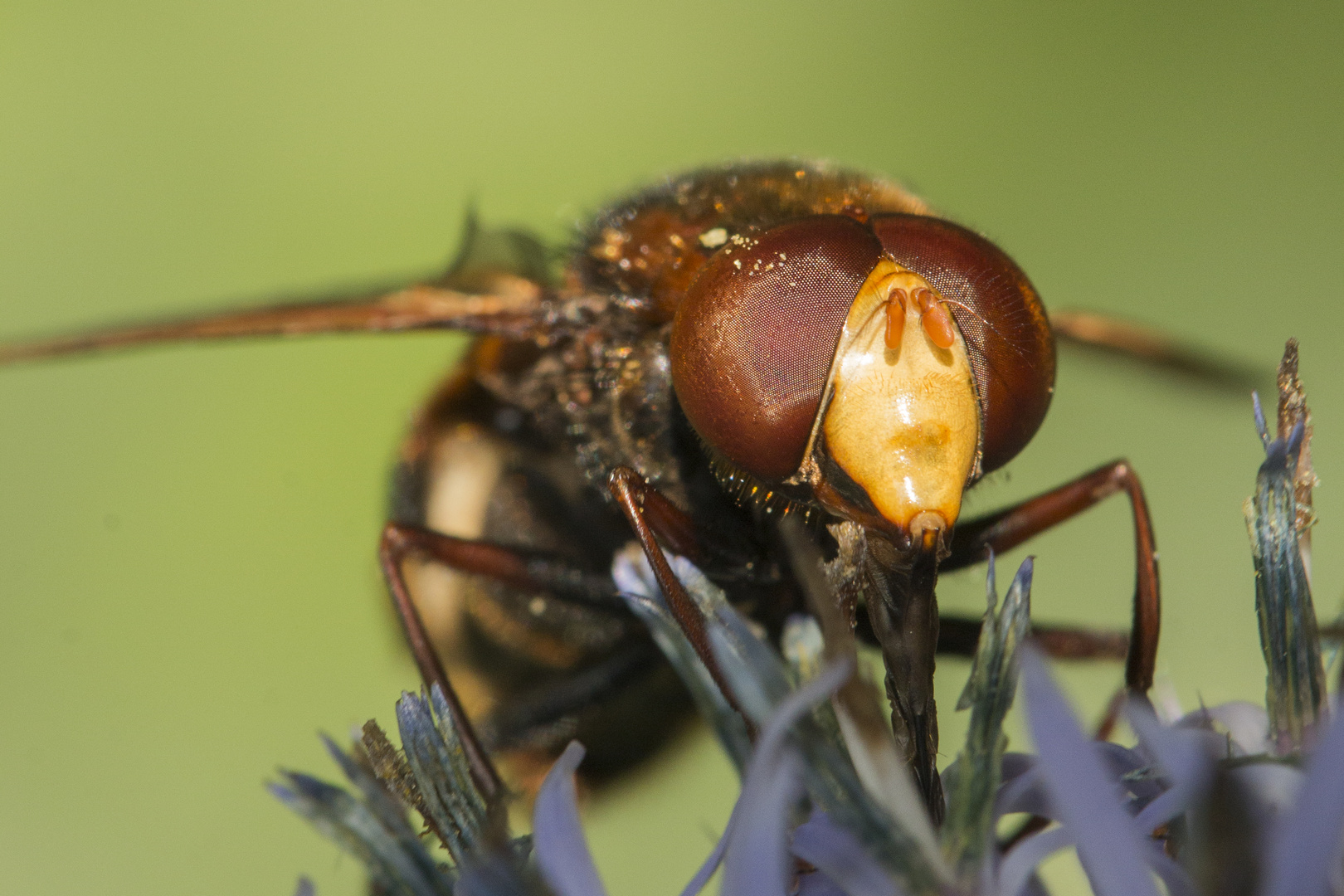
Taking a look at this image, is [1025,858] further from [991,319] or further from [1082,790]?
[991,319]

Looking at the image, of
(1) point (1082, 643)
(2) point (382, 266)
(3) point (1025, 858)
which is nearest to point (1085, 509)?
(1) point (1082, 643)

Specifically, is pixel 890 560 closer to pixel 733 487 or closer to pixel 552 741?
pixel 733 487

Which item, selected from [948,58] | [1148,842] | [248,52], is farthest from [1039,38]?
[1148,842]

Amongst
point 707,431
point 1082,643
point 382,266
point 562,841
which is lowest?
point 1082,643

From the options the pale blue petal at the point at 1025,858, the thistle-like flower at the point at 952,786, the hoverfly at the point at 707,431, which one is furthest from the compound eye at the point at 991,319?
the pale blue petal at the point at 1025,858

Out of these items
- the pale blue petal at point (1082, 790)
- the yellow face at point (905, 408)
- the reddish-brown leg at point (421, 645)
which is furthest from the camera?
the reddish-brown leg at point (421, 645)

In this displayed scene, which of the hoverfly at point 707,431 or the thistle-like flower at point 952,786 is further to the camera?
the hoverfly at point 707,431

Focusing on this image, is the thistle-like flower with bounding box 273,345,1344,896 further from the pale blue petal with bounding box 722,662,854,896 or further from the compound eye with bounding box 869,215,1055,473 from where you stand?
the compound eye with bounding box 869,215,1055,473

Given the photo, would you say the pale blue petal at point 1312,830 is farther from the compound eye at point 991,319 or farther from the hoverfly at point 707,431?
the compound eye at point 991,319
